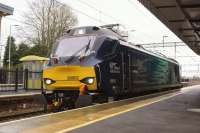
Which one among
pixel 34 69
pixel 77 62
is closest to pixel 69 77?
pixel 77 62

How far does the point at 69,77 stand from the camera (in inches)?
602

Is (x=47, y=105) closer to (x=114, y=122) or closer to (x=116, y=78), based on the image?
(x=116, y=78)

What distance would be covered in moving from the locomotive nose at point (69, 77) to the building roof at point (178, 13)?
5.99 m

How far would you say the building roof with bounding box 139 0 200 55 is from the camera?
21.2 meters

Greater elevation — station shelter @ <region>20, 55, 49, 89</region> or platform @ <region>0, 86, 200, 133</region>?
station shelter @ <region>20, 55, 49, 89</region>

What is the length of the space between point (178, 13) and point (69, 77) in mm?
11147

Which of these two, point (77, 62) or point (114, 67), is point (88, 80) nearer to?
point (77, 62)

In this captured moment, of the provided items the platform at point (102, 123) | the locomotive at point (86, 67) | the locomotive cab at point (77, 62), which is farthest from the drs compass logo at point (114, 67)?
the platform at point (102, 123)

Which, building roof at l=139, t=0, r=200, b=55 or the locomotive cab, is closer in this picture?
the locomotive cab

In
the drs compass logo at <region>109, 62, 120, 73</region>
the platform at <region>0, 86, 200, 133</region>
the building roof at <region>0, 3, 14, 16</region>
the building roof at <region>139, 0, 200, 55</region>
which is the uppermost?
the building roof at <region>0, 3, 14, 16</region>

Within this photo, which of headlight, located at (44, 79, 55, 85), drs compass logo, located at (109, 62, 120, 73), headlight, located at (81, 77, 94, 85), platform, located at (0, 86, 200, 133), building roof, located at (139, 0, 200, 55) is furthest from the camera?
building roof, located at (139, 0, 200, 55)

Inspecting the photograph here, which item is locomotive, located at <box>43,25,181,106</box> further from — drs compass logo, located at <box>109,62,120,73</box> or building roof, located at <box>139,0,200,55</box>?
building roof, located at <box>139,0,200,55</box>

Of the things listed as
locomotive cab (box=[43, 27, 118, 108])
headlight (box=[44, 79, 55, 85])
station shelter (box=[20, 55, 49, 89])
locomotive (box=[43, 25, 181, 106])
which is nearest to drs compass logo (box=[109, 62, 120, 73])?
locomotive (box=[43, 25, 181, 106])

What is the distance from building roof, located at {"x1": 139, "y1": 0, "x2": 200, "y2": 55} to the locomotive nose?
599 cm
